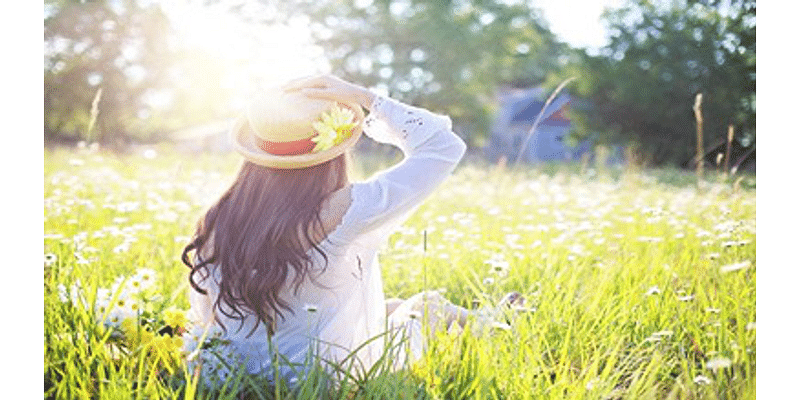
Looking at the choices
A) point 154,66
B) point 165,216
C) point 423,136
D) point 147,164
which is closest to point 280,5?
point 154,66

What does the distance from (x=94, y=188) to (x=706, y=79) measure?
227 cm

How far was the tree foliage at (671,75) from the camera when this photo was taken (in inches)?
97.2

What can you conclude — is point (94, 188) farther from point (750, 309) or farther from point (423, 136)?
point (750, 309)

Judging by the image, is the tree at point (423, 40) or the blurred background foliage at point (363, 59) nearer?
the blurred background foliage at point (363, 59)

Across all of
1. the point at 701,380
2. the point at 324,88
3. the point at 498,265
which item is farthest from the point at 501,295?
the point at 324,88

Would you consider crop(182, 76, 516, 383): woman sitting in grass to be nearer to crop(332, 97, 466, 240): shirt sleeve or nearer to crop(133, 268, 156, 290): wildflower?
crop(332, 97, 466, 240): shirt sleeve

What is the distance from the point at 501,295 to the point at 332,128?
82 cm

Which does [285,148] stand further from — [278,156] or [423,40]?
[423,40]

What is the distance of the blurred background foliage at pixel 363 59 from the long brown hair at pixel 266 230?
81cm

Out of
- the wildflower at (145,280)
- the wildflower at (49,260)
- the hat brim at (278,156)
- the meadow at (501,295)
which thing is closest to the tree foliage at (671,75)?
the meadow at (501,295)

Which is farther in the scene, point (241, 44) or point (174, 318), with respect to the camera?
point (241, 44)

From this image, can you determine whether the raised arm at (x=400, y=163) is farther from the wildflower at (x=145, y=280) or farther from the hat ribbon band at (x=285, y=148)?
the wildflower at (x=145, y=280)

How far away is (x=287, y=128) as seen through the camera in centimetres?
161

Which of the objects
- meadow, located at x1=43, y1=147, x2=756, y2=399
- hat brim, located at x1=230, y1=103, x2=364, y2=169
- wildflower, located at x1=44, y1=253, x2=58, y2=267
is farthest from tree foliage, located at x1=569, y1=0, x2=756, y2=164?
wildflower, located at x1=44, y1=253, x2=58, y2=267
